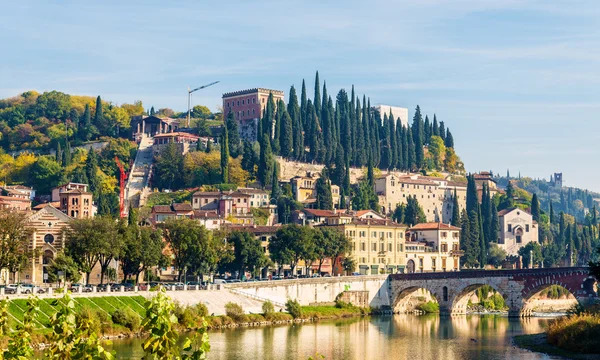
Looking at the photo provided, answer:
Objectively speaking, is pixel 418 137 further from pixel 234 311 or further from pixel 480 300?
pixel 234 311

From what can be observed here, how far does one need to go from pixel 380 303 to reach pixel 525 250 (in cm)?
5018

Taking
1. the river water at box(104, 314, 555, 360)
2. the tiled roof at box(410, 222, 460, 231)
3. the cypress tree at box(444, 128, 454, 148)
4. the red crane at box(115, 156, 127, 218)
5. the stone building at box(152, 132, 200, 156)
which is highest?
the cypress tree at box(444, 128, 454, 148)

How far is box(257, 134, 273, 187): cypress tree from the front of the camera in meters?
131

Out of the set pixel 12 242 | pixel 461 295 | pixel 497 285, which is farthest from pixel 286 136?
pixel 12 242

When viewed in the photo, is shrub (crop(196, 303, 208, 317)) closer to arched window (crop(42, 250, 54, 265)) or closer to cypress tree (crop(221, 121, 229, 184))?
arched window (crop(42, 250, 54, 265))

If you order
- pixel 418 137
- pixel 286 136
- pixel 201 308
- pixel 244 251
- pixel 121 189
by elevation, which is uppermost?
pixel 418 137

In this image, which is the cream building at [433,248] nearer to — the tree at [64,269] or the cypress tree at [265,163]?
the cypress tree at [265,163]

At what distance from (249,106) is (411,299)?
6679 cm

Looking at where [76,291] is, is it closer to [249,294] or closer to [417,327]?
[249,294]

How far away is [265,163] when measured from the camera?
132 metres

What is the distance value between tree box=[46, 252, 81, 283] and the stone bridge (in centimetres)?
3317

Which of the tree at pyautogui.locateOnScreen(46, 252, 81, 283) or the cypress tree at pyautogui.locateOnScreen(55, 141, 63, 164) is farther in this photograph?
the cypress tree at pyautogui.locateOnScreen(55, 141, 63, 164)

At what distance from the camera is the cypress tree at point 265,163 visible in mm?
130625

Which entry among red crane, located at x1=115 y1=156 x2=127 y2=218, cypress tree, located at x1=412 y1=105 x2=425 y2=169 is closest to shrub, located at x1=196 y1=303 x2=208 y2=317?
red crane, located at x1=115 y1=156 x2=127 y2=218
